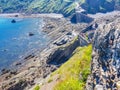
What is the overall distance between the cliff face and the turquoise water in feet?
280

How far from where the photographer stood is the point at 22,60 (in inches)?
4375

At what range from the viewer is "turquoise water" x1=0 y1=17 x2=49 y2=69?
389 feet

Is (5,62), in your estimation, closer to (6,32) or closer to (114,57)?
(6,32)

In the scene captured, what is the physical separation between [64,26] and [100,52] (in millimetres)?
147112

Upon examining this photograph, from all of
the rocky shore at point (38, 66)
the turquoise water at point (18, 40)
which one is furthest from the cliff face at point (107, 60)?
the turquoise water at point (18, 40)

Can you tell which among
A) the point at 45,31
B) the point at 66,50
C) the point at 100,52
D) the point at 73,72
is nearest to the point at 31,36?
the point at 45,31

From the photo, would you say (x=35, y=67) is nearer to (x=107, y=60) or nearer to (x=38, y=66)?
(x=38, y=66)

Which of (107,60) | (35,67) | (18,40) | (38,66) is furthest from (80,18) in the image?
(107,60)

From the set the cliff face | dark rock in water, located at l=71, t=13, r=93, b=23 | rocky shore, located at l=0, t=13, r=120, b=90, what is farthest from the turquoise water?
the cliff face

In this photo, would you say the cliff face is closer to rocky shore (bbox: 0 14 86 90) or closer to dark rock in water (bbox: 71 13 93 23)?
rocky shore (bbox: 0 14 86 90)

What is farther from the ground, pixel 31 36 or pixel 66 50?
pixel 66 50

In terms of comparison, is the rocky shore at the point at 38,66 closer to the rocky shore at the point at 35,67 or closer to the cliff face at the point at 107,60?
the rocky shore at the point at 35,67

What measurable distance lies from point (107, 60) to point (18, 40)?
129m

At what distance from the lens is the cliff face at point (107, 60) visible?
18.0 metres
